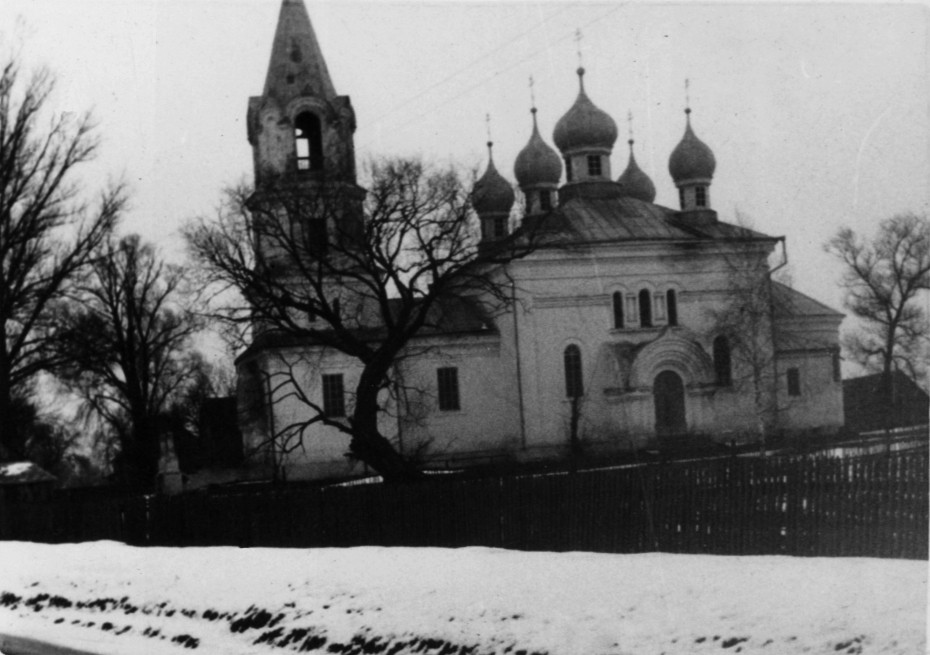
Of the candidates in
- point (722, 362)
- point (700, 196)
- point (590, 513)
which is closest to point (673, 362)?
point (722, 362)

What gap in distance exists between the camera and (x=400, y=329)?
26.2 metres

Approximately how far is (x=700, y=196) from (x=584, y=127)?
16.7 ft

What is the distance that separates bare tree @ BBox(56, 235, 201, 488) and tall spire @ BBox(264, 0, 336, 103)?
6.58 meters

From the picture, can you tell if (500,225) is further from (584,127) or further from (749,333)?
(749,333)

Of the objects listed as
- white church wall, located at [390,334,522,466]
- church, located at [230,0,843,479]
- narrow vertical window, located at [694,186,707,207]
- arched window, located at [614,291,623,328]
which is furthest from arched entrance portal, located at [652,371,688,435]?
narrow vertical window, located at [694,186,707,207]

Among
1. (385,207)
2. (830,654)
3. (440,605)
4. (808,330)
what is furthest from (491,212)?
(830,654)

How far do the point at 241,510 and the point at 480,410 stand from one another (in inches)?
691

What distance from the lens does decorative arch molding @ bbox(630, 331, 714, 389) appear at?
38.8 m

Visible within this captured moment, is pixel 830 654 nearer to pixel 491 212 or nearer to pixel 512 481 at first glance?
pixel 512 481

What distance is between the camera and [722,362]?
1558 inches

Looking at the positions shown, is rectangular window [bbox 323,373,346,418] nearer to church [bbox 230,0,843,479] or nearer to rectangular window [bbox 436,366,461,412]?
church [bbox 230,0,843,479]

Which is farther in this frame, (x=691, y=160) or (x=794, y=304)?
(x=691, y=160)

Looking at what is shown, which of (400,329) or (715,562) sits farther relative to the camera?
(400,329)

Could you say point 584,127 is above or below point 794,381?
above
